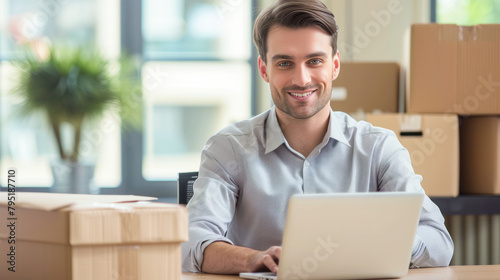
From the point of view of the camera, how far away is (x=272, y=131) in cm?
186

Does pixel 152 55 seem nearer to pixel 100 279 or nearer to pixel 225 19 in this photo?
pixel 225 19

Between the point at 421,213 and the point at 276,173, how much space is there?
402 millimetres

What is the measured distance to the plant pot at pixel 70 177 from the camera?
11.1ft

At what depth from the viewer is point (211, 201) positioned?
173 centimetres

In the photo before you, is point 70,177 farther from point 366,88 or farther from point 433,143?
point 433,143

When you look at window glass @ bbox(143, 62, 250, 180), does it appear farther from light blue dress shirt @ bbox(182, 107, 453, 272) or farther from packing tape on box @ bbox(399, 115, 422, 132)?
light blue dress shirt @ bbox(182, 107, 453, 272)

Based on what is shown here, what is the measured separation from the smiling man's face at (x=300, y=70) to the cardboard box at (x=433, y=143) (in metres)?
1.01

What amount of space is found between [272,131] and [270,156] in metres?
0.07

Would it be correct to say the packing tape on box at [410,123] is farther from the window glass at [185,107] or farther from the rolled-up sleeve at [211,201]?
the window glass at [185,107]

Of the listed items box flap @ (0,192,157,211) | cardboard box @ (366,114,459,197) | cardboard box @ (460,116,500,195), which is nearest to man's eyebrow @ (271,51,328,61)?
box flap @ (0,192,157,211)

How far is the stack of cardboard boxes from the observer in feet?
8.90

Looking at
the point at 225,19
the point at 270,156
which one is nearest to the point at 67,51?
the point at 225,19

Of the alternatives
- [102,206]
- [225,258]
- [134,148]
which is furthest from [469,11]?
[102,206]

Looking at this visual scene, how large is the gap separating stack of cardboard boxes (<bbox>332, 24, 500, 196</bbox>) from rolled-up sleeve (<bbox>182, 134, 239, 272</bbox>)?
1.10 m
